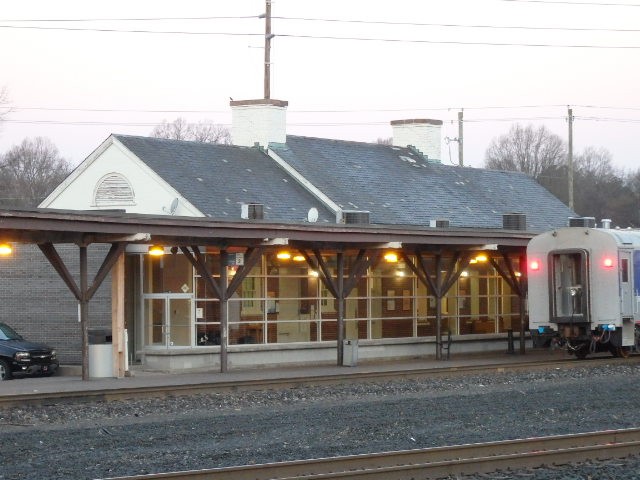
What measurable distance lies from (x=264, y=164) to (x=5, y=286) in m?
8.16

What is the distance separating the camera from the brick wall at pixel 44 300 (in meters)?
30.4

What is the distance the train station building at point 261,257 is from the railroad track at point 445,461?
1183 centimetres

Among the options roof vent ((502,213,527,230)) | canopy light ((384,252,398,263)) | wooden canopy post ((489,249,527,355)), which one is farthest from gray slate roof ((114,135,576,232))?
wooden canopy post ((489,249,527,355))

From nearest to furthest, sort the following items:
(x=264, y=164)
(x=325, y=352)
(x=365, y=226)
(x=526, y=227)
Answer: (x=365, y=226), (x=325, y=352), (x=264, y=164), (x=526, y=227)

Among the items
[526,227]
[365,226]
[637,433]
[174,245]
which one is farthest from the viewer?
[526,227]

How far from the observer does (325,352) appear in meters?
30.5

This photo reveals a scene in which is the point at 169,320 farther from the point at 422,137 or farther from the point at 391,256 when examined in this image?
the point at 422,137

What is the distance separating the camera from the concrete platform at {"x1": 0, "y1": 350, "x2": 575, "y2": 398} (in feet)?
75.4

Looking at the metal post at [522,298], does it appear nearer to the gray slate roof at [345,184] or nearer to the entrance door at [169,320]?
the gray slate roof at [345,184]

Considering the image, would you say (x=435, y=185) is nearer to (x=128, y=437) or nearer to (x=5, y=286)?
(x=5, y=286)

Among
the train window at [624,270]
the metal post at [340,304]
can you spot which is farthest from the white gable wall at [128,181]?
the train window at [624,270]

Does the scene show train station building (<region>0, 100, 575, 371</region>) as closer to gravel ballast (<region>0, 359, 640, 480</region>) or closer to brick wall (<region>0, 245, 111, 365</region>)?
brick wall (<region>0, 245, 111, 365</region>)

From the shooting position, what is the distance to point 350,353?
28469mm

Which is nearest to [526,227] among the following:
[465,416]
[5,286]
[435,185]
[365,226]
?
[435,185]
